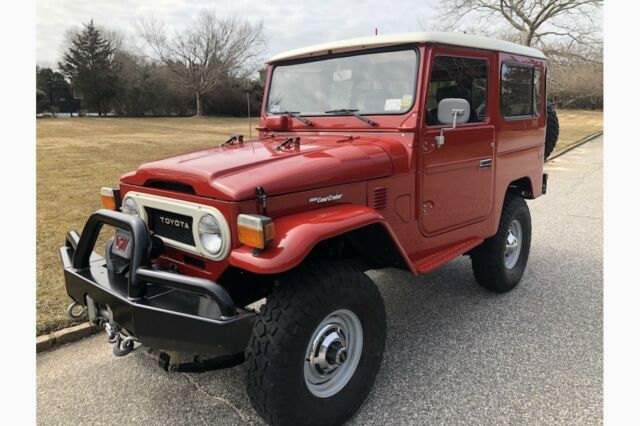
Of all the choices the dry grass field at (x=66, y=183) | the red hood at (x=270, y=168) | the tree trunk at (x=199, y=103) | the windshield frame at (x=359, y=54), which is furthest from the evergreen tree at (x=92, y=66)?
the red hood at (x=270, y=168)

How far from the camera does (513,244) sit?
4.59 meters

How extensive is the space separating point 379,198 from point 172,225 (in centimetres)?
129

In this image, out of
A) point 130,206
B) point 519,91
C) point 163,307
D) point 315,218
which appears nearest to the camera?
point 163,307

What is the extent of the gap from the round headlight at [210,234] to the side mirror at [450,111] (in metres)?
1.72

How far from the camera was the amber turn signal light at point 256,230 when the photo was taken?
89.2 inches

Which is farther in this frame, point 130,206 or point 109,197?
point 109,197

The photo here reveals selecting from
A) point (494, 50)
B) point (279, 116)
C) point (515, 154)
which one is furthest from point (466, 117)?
point (279, 116)

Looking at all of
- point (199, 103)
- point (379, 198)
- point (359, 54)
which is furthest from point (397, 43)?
point (199, 103)

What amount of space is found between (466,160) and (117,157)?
40.2ft

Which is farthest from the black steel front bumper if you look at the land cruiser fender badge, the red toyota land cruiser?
the land cruiser fender badge

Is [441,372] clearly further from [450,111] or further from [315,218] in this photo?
[450,111]

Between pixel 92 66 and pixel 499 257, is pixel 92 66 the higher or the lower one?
the higher one

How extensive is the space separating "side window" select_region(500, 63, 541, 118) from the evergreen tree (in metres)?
43.1

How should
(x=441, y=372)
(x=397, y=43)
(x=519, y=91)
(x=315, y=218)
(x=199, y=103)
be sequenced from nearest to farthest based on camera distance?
(x=315, y=218) < (x=441, y=372) < (x=397, y=43) < (x=519, y=91) < (x=199, y=103)
